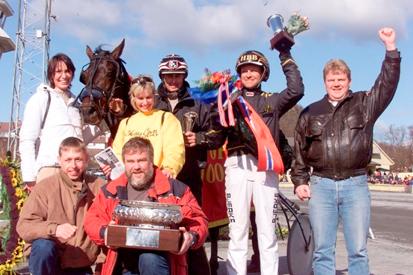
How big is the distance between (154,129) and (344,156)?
159 cm

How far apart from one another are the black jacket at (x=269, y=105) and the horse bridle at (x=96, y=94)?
1.18 m

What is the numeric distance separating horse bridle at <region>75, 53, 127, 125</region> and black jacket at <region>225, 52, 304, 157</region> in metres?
1.18

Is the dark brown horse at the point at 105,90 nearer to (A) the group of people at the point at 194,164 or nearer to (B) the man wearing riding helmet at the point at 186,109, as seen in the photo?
(A) the group of people at the point at 194,164

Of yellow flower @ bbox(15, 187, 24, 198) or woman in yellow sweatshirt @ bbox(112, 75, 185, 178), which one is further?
yellow flower @ bbox(15, 187, 24, 198)

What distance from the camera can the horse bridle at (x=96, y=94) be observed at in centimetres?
529

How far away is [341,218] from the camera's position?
4.81 m

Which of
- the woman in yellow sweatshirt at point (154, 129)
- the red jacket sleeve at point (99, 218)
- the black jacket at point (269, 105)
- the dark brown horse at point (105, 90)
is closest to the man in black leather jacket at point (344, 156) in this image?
the black jacket at point (269, 105)

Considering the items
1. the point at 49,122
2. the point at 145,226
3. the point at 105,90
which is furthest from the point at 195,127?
the point at 145,226

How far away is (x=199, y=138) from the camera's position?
5414 millimetres

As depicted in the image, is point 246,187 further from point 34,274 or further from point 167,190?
point 34,274

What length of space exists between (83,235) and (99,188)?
0.40 m

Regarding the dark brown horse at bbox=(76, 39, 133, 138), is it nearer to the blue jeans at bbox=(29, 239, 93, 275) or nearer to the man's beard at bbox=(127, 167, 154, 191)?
the man's beard at bbox=(127, 167, 154, 191)

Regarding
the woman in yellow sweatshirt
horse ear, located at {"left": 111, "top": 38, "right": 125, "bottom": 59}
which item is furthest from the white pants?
horse ear, located at {"left": 111, "top": 38, "right": 125, "bottom": 59}

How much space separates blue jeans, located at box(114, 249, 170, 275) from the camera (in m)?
4.05
